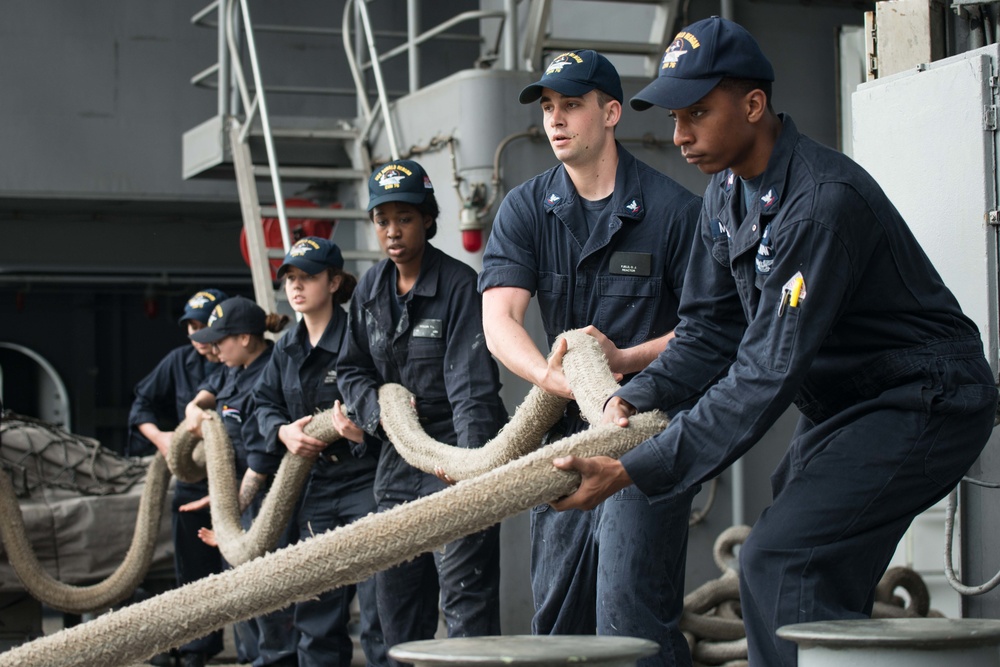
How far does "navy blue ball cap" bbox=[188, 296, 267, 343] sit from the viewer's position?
6430 mm

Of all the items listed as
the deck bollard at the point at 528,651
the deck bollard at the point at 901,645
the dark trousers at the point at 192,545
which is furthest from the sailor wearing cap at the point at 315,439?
the deck bollard at the point at 901,645

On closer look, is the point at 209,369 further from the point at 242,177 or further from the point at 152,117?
the point at 152,117

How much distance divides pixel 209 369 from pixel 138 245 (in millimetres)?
4799

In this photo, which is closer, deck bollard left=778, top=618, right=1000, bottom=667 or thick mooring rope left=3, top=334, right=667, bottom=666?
deck bollard left=778, top=618, right=1000, bottom=667

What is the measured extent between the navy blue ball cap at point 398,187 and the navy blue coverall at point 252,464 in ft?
5.11

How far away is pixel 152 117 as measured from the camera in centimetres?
1074

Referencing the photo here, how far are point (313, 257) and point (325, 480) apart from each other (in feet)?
2.88

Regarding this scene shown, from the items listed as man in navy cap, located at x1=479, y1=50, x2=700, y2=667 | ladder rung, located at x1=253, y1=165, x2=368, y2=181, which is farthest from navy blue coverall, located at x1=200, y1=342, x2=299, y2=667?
man in navy cap, located at x1=479, y1=50, x2=700, y2=667

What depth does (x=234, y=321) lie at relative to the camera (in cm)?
644

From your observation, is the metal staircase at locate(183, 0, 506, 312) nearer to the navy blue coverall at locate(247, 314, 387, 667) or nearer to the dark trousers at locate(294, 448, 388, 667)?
the navy blue coverall at locate(247, 314, 387, 667)

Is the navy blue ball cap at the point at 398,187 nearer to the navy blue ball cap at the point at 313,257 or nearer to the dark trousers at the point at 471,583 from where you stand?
the navy blue ball cap at the point at 313,257

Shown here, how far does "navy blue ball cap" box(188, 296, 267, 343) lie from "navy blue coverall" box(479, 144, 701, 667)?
2805mm

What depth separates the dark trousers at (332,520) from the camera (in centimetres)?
527

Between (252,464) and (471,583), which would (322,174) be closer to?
(252,464)
